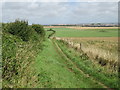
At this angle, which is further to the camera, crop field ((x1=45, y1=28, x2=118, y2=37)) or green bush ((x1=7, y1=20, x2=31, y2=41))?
crop field ((x1=45, y1=28, x2=118, y2=37))

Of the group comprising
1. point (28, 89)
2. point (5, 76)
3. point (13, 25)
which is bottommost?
point (28, 89)

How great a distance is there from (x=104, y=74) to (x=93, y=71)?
29.4 inches

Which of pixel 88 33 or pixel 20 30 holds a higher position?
pixel 88 33

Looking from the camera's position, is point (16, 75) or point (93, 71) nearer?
point (16, 75)

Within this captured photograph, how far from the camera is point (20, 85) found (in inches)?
238

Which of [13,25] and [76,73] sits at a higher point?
[13,25]

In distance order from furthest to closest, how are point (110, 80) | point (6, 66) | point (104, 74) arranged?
1. point (104, 74)
2. point (110, 80)
3. point (6, 66)

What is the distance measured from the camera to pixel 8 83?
5961 mm

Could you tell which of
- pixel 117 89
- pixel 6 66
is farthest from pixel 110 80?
pixel 6 66

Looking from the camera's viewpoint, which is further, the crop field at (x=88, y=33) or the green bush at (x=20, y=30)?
the crop field at (x=88, y=33)

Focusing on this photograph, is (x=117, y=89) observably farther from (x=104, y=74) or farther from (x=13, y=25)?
(x=13, y=25)

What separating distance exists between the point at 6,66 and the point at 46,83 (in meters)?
2.08

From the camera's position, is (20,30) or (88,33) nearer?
(20,30)

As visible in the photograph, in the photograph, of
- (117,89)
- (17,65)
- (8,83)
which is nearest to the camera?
(8,83)
